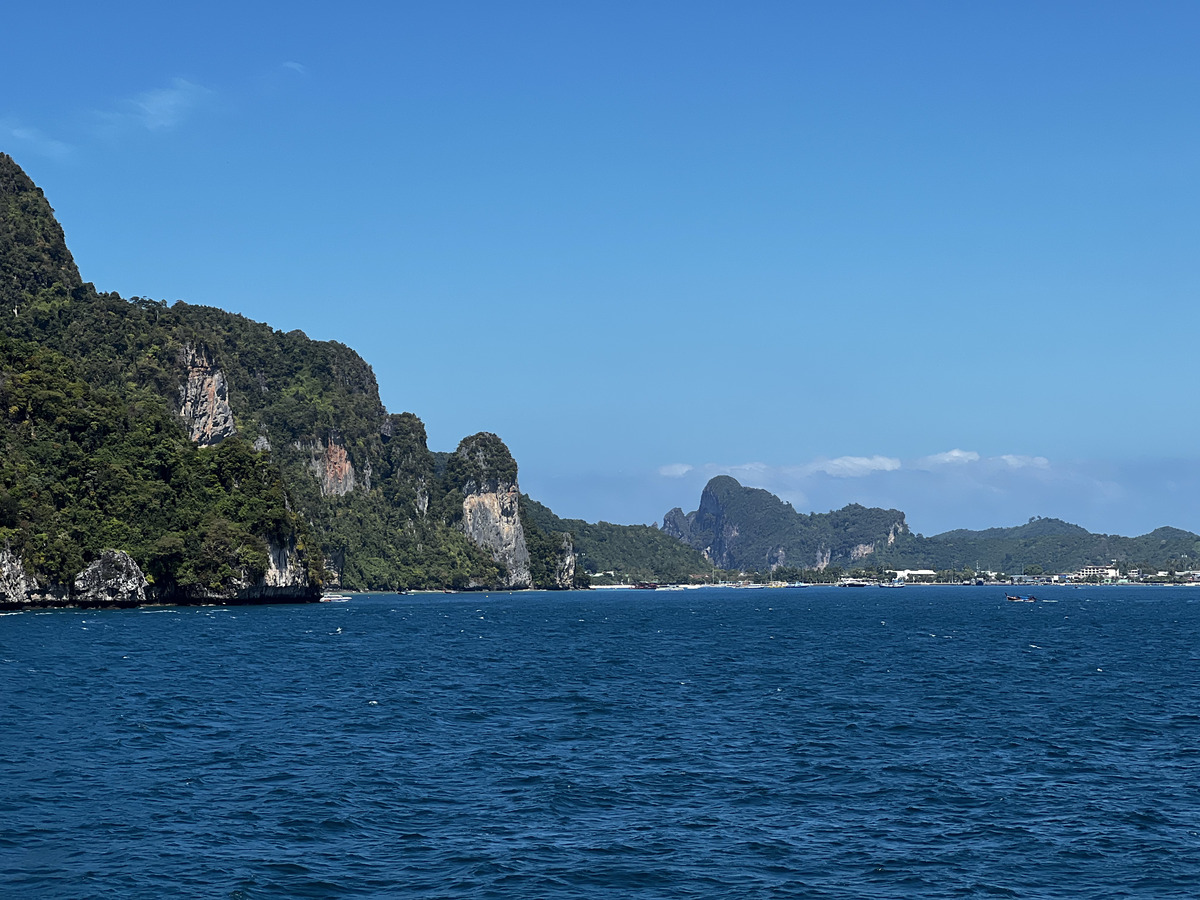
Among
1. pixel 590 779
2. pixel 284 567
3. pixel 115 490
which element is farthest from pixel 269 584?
pixel 590 779

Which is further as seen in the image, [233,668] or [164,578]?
[164,578]

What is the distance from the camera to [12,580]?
5517 inches

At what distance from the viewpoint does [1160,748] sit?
47812mm

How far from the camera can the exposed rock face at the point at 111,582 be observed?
150375mm

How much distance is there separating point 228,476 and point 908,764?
158 m

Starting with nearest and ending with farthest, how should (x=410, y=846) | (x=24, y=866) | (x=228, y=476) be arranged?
1. (x=24, y=866)
2. (x=410, y=846)
3. (x=228, y=476)

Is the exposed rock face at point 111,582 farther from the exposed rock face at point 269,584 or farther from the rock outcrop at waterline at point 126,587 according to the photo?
the exposed rock face at point 269,584

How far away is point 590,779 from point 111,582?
Result: 128835mm

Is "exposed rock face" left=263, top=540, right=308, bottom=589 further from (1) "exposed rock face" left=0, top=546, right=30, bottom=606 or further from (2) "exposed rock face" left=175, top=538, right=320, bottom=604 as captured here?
(1) "exposed rock face" left=0, top=546, right=30, bottom=606

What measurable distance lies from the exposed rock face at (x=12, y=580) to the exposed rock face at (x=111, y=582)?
7.45 metres

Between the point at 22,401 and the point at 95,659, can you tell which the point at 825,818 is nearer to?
the point at 95,659

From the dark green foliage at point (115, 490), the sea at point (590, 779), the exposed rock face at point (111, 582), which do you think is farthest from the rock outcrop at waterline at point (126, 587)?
the sea at point (590, 779)

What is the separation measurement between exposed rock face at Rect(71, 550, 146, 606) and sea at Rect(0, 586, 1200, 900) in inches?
2784

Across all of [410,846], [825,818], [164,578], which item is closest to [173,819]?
[410,846]
